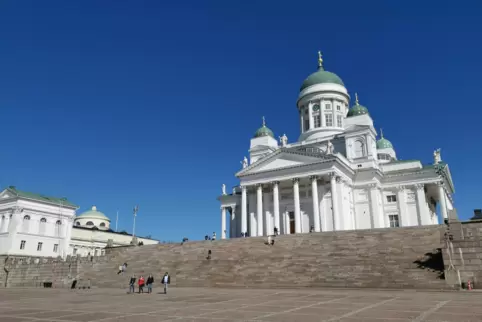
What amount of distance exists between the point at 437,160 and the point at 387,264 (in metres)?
33.1

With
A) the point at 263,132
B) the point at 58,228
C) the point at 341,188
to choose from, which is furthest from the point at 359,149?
the point at 58,228

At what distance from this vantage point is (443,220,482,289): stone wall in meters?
21.5

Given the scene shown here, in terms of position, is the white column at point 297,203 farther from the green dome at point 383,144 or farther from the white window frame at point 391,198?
the green dome at point 383,144

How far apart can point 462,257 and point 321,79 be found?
151 feet

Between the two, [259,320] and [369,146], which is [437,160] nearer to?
[369,146]

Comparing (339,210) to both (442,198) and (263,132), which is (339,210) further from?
(263,132)

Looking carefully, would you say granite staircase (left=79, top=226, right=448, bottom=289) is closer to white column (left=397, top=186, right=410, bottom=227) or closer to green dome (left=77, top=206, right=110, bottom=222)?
white column (left=397, top=186, right=410, bottom=227)

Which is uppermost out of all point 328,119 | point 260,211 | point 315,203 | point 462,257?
point 328,119

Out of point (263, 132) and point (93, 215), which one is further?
point (93, 215)

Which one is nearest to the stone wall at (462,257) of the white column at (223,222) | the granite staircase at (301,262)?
the granite staircase at (301,262)

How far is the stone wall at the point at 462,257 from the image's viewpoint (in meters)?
21.5

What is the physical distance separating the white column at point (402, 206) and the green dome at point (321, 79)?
22.4 m

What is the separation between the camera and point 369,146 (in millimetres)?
52625

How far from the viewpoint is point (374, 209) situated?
49469 mm
